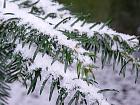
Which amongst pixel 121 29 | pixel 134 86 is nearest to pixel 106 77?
pixel 134 86

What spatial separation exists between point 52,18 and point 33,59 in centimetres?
7

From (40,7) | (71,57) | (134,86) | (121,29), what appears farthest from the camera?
(121,29)

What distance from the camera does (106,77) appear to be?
6.89 feet

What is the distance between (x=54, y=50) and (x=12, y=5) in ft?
0.25

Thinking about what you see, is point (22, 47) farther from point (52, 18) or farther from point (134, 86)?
point (134, 86)

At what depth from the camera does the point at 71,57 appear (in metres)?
0.30

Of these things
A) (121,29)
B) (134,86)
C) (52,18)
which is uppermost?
(52,18)

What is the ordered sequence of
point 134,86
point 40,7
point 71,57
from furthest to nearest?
point 134,86 → point 40,7 → point 71,57

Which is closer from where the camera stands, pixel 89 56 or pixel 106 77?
pixel 89 56

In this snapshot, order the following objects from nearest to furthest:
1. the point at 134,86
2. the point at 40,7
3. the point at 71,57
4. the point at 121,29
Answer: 1. the point at 71,57
2. the point at 40,7
3. the point at 134,86
4. the point at 121,29

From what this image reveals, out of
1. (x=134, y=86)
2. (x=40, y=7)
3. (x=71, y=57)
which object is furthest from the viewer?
(x=134, y=86)

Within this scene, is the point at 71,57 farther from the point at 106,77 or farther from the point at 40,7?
the point at 106,77

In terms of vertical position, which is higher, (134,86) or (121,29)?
(121,29)

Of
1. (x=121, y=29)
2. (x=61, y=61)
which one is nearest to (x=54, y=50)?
(x=61, y=61)
